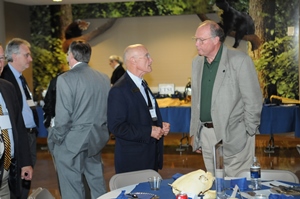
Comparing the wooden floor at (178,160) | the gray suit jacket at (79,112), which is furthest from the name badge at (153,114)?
the wooden floor at (178,160)

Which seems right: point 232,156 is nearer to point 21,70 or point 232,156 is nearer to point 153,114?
point 153,114

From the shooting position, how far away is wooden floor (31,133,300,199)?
782 cm

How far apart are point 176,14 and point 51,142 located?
25.7 feet

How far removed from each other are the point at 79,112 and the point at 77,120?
74mm

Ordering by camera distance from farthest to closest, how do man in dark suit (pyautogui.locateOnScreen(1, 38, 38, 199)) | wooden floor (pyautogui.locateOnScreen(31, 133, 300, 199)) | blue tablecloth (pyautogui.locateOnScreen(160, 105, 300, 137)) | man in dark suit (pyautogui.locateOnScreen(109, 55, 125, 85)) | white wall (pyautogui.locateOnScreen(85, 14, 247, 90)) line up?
white wall (pyautogui.locateOnScreen(85, 14, 247, 90))
man in dark suit (pyautogui.locateOnScreen(109, 55, 125, 85))
blue tablecloth (pyautogui.locateOnScreen(160, 105, 300, 137))
wooden floor (pyautogui.locateOnScreen(31, 133, 300, 199))
man in dark suit (pyautogui.locateOnScreen(1, 38, 38, 199))

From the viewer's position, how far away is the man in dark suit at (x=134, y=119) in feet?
14.4

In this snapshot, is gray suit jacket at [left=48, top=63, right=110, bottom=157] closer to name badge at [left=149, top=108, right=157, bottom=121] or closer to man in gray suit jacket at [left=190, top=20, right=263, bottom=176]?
name badge at [left=149, top=108, right=157, bottom=121]

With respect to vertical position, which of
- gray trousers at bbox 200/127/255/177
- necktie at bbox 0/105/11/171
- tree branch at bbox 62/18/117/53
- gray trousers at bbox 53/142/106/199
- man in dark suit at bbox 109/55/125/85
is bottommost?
gray trousers at bbox 53/142/106/199

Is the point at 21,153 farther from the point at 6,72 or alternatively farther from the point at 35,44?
the point at 35,44

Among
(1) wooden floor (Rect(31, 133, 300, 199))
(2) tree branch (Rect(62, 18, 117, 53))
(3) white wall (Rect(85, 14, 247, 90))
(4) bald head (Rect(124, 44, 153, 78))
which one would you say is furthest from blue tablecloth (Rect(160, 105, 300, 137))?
(2) tree branch (Rect(62, 18, 117, 53))

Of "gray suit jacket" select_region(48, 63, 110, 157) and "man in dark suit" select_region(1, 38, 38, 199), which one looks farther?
"man in dark suit" select_region(1, 38, 38, 199)

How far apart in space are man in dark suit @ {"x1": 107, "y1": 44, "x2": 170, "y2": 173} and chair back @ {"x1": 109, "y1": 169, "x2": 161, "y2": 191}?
542 mm

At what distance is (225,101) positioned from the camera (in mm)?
4551

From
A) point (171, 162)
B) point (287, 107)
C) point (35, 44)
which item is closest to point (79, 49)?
point (171, 162)
